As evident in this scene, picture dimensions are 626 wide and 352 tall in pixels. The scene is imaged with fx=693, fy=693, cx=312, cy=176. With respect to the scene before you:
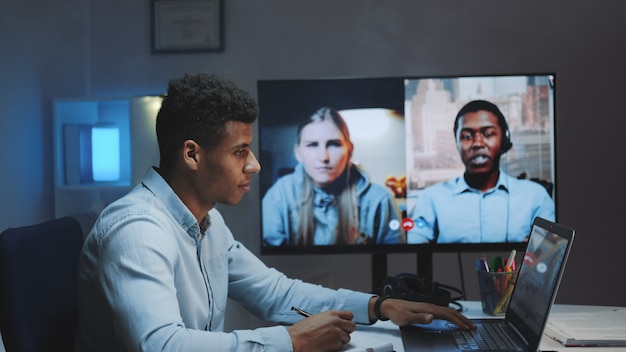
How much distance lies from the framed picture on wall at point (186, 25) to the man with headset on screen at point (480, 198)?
4.36 feet

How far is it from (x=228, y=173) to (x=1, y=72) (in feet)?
6.26

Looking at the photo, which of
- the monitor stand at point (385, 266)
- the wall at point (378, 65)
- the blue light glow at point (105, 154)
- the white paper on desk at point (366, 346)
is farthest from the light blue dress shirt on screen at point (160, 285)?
the blue light glow at point (105, 154)

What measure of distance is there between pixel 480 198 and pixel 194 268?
136cm

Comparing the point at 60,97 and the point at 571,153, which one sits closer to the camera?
the point at 571,153

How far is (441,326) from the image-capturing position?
5.37 ft

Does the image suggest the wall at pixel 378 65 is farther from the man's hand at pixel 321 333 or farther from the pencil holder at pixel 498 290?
the man's hand at pixel 321 333

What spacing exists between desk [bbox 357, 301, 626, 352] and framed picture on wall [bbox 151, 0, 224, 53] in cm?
188

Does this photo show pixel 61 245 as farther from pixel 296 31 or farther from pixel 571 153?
pixel 571 153

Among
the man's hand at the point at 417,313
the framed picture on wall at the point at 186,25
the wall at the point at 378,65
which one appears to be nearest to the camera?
the man's hand at the point at 417,313

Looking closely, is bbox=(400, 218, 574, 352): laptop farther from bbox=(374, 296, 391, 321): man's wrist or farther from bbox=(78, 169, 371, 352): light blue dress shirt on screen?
bbox=(78, 169, 371, 352): light blue dress shirt on screen

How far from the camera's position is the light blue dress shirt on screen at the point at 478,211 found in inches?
97.3

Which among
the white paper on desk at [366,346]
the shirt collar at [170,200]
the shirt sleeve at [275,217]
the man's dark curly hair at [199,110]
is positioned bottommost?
the white paper on desk at [366,346]

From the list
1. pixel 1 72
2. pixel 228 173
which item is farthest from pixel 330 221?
pixel 1 72

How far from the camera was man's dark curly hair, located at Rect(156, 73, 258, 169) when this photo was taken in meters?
1.41
